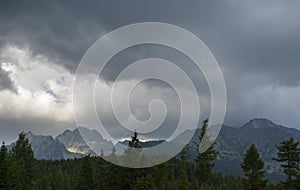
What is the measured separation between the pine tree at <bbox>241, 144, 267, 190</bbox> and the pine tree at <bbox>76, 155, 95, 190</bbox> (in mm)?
39914

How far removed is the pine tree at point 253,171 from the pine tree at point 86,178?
131 ft

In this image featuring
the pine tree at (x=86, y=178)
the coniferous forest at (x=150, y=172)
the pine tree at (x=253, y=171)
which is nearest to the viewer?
the pine tree at (x=253, y=171)

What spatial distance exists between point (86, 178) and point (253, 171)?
4178 cm

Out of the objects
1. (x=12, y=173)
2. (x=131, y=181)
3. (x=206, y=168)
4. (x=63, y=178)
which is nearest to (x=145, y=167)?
(x=131, y=181)

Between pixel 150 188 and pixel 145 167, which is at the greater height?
pixel 145 167

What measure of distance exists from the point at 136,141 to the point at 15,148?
31.2 meters

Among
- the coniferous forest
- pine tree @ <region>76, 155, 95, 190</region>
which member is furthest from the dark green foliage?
pine tree @ <region>76, 155, 95, 190</region>

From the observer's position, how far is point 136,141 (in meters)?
55.4

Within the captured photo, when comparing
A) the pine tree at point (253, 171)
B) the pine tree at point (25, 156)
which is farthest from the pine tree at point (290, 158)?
the pine tree at point (25, 156)

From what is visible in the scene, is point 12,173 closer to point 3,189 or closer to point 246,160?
point 3,189

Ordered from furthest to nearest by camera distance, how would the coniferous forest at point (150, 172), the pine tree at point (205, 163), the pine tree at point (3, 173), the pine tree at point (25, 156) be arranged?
1. the pine tree at point (25, 156)
2. the pine tree at point (3, 173)
3. the pine tree at point (205, 163)
4. the coniferous forest at point (150, 172)

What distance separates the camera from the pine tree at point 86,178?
6994 cm

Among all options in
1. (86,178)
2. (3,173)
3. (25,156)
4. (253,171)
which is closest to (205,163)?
(253,171)

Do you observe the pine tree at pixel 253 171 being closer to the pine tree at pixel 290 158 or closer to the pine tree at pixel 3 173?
the pine tree at pixel 290 158
